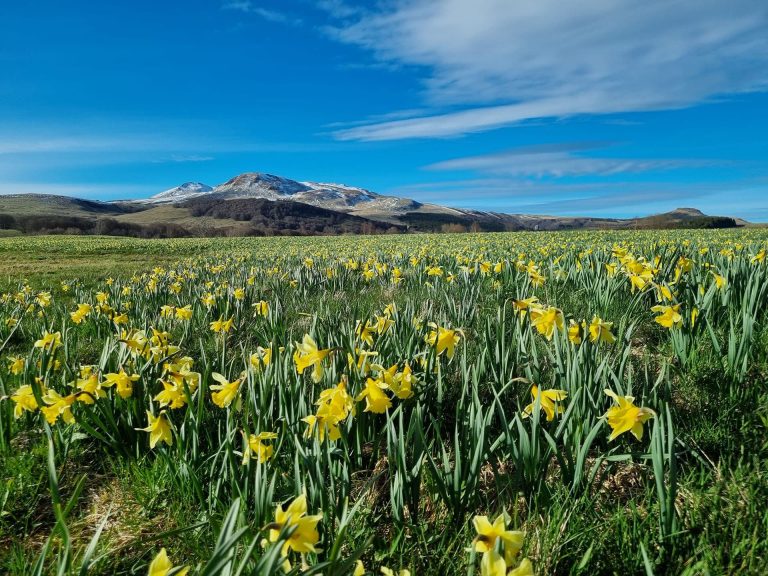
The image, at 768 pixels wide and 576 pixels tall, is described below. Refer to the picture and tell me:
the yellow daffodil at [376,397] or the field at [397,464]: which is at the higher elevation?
the yellow daffodil at [376,397]

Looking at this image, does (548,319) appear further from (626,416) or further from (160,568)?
(160,568)

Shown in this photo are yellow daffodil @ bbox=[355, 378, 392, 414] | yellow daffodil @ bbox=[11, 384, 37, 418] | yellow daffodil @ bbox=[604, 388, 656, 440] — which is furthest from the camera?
yellow daffodil @ bbox=[11, 384, 37, 418]

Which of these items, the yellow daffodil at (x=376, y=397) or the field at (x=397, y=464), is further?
the yellow daffodil at (x=376, y=397)

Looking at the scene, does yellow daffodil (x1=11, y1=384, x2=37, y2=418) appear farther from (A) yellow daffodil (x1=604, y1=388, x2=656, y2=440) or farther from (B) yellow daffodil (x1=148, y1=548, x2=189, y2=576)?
(A) yellow daffodil (x1=604, y1=388, x2=656, y2=440)

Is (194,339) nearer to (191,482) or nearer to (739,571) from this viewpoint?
(191,482)

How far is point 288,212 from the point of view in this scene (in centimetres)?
18625

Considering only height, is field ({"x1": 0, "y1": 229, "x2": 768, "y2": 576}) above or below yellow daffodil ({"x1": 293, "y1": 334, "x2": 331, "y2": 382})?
below

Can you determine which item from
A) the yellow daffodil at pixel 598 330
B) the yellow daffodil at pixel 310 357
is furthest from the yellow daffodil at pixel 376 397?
the yellow daffodil at pixel 598 330

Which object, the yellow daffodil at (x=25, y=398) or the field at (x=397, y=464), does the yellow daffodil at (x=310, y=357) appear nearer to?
the field at (x=397, y=464)

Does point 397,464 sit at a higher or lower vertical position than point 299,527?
lower

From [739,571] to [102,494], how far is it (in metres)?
2.51

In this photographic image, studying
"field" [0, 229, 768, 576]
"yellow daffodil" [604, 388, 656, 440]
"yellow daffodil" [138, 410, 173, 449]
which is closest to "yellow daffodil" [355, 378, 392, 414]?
"field" [0, 229, 768, 576]

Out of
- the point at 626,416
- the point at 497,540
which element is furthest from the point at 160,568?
the point at 626,416

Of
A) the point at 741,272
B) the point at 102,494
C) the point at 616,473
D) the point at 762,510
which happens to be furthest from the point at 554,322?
the point at 741,272
